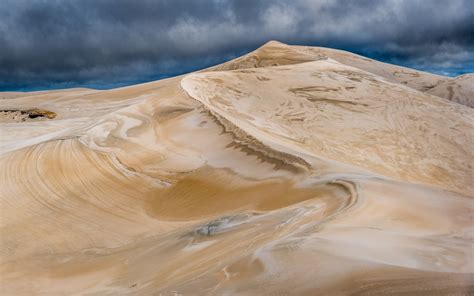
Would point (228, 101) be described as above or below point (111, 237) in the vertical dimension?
above

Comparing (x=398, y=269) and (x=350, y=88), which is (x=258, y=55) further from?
(x=398, y=269)

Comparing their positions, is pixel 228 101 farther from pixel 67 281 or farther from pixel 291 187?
pixel 67 281

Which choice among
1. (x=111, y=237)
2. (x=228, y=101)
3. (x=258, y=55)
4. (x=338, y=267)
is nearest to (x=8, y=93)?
(x=258, y=55)

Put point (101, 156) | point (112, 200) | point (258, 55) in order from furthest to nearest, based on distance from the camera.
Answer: point (258, 55)
point (101, 156)
point (112, 200)

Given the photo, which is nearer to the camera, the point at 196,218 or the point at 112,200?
the point at 196,218

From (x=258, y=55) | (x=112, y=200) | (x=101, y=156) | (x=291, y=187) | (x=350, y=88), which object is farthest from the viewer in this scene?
(x=258, y=55)

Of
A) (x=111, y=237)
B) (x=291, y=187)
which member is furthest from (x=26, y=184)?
(x=291, y=187)

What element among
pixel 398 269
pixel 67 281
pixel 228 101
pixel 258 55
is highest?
pixel 258 55
